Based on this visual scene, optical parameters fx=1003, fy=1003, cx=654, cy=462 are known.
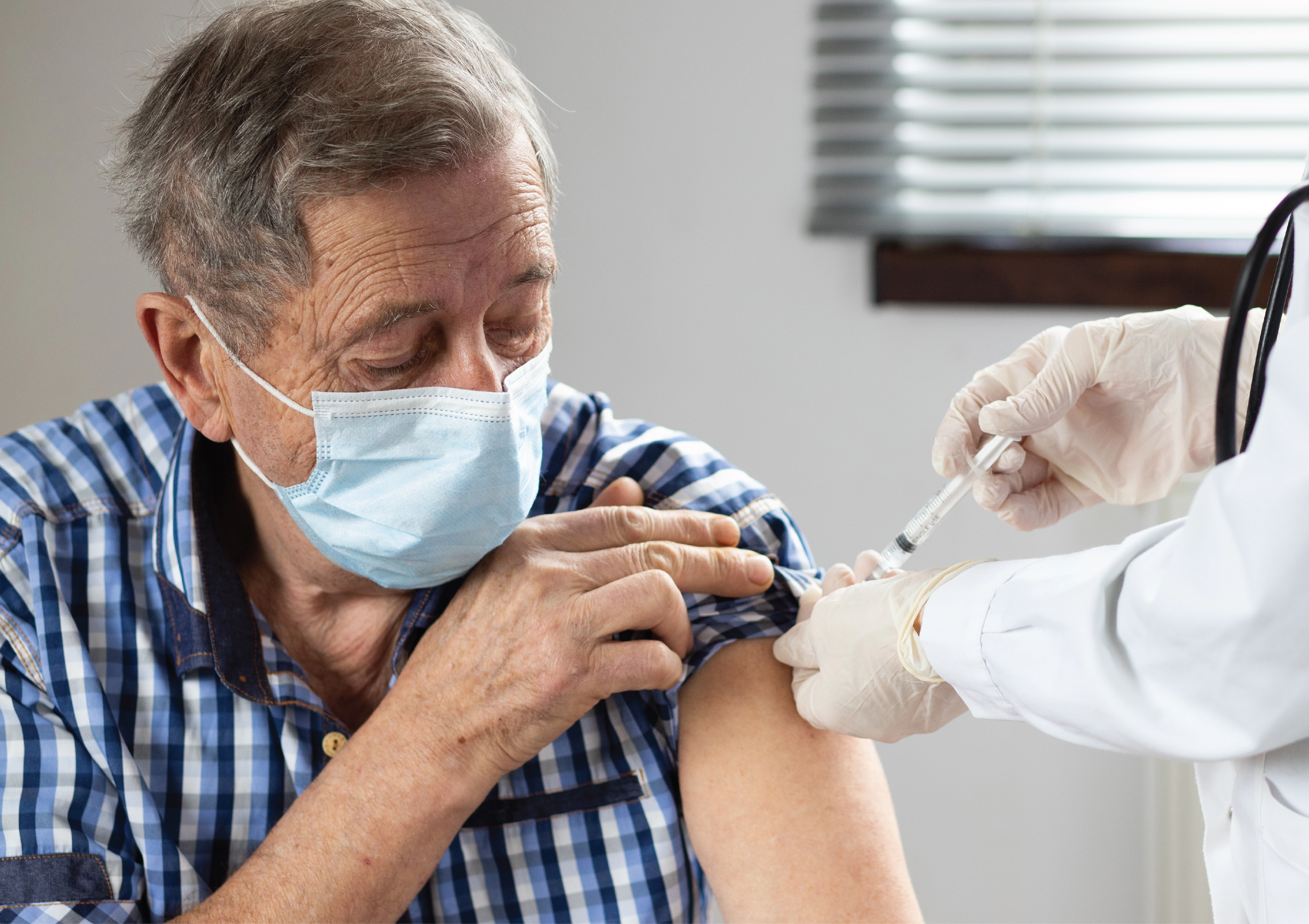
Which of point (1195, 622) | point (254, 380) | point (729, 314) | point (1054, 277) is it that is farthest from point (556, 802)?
point (1054, 277)

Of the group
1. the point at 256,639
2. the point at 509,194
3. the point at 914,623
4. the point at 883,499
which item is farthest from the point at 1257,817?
the point at 883,499

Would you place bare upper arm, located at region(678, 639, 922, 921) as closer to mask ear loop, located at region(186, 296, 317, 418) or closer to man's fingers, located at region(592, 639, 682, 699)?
man's fingers, located at region(592, 639, 682, 699)

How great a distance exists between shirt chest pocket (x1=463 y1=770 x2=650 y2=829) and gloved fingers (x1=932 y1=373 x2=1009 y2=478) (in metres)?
0.51

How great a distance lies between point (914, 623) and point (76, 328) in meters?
1.82

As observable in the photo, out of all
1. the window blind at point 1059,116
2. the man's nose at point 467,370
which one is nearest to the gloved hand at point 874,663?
the man's nose at point 467,370

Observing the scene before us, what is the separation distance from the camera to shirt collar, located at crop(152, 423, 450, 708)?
→ 1118mm

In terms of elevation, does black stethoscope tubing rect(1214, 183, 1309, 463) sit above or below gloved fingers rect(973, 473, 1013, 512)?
above

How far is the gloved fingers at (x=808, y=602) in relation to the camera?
1.10 m

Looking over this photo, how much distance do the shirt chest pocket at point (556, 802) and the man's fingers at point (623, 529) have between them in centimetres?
28

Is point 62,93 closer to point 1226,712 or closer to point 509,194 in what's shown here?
point 509,194

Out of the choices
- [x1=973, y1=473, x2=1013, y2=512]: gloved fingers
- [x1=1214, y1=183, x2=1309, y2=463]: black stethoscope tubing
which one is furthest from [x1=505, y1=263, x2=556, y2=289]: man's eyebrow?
[x1=1214, y1=183, x2=1309, y2=463]: black stethoscope tubing

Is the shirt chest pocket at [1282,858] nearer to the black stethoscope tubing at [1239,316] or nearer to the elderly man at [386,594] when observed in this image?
the black stethoscope tubing at [1239,316]

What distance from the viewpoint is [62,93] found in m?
1.92

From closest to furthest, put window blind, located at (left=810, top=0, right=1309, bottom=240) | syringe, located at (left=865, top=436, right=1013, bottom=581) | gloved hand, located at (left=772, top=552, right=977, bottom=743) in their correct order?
gloved hand, located at (left=772, top=552, right=977, bottom=743) → syringe, located at (left=865, top=436, right=1013, bottom=581) → window blind, located at (left=810, top=0, right=1309, bottom=240)
